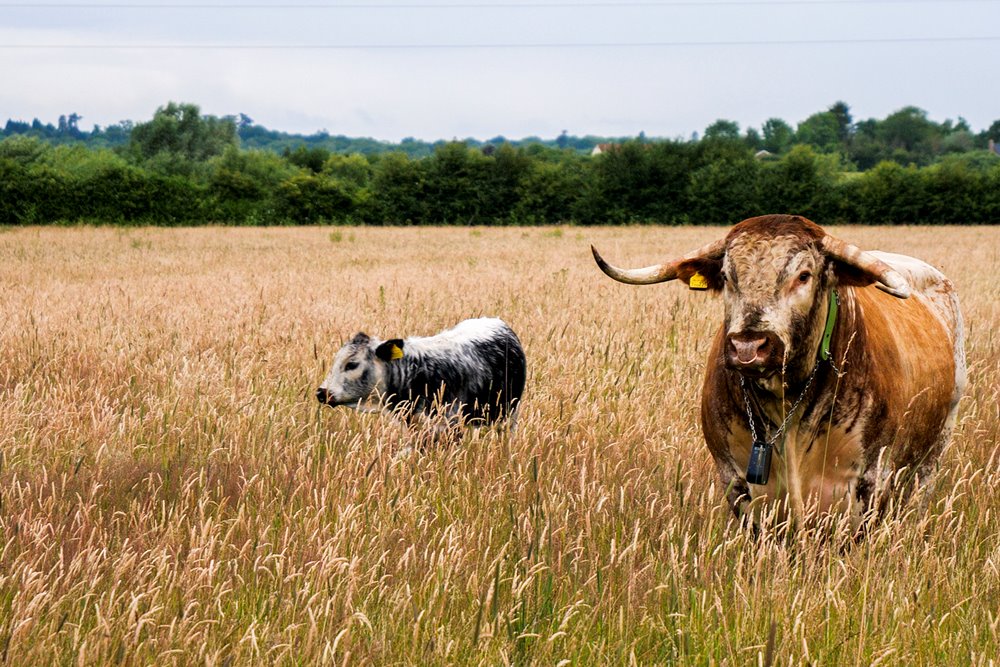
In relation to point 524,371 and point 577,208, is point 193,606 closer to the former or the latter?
point 524,371

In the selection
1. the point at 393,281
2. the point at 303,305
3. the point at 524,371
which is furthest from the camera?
the point at 393,281

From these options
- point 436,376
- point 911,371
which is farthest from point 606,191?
point 911,371

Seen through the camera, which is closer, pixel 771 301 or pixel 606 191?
pixel 771 301

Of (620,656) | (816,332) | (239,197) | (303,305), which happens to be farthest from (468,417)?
(239,197)

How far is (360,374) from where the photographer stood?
18.3 ft

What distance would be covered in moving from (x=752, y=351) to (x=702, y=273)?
0.70 meters

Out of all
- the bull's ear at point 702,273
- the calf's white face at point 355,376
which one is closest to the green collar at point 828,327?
the bull's ear at point 702,273

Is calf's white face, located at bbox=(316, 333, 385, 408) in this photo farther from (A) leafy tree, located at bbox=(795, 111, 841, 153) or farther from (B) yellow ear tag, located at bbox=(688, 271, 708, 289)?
(A) leafy tree, located at bbox=(795, 111, 841, 153)

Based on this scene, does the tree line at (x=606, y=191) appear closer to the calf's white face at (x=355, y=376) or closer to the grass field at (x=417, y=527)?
the grass field at (x=417, y=527)

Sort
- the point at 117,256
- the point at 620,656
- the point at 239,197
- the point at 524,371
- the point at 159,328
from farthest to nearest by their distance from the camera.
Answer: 1. the point at 239,197
2. the point at 117,256
3. the point at 159,328
4. the point at 524,371
5. the point at 620,656

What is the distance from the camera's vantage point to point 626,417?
5.63 m

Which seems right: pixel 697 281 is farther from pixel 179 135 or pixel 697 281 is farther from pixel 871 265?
Result: pixel 179 135

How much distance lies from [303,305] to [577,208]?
37.6 m

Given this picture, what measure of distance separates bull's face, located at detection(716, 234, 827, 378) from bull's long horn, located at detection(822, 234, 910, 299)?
63mm
